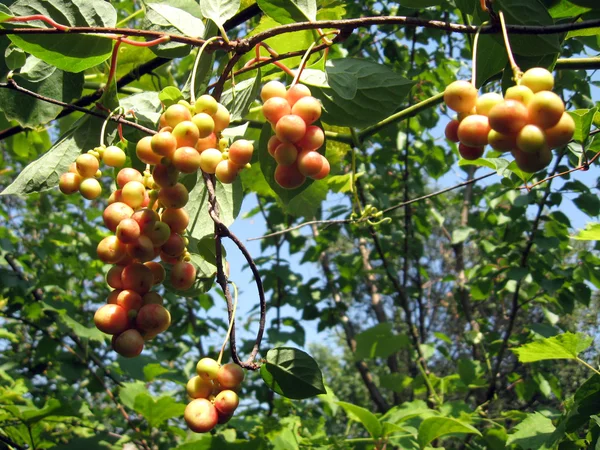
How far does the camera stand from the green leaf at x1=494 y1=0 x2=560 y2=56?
50cm

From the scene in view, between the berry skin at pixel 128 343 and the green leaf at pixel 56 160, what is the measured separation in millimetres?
315

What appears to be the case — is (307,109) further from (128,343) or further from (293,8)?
(128,343)

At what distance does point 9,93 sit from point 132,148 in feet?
0.90

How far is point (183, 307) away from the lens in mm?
3295

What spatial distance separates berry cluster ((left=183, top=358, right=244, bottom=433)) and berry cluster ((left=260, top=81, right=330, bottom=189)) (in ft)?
0.70

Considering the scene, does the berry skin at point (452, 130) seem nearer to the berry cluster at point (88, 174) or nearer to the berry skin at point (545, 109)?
the berry skin at point (545, 109)

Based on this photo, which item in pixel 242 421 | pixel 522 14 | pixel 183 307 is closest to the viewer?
pixel 522 14

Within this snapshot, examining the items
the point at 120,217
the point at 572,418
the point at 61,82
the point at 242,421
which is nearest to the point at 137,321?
the point at 120,217

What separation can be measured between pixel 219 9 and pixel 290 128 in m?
0.25

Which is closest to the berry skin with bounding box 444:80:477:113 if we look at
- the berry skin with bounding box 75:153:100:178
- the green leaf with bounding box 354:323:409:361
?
the berry skin with bounding box 75:153:100:178

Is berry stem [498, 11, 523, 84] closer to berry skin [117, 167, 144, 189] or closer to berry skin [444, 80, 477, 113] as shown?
berry skin [444, 80, 477, 113]

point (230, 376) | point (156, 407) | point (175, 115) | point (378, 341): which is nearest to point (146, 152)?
point (175, 115)

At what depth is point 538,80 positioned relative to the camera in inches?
16.0

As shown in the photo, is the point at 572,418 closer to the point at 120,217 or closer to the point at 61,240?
the point at 120,217
